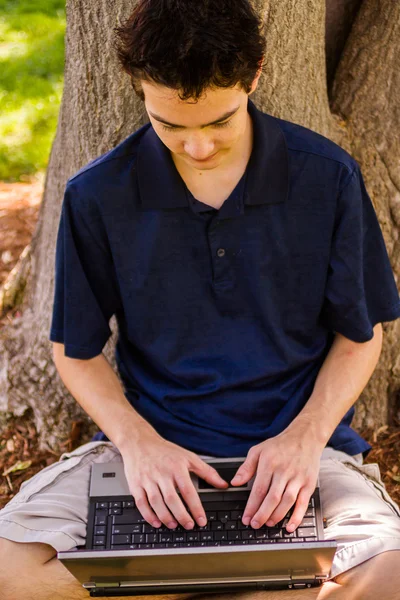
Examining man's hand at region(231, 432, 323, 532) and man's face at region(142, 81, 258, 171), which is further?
man's hand at region(231, 432, 323, 532)

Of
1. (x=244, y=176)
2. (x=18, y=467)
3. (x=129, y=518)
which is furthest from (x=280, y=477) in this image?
(x=18, y=467)

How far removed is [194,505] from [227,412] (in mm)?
381

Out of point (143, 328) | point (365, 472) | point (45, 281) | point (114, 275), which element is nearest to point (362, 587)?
point (365, 472)

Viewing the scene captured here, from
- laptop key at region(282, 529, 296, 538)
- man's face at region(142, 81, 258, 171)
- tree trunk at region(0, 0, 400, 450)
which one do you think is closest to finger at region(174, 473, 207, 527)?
laptop key at region(282, 529, 296, 538)

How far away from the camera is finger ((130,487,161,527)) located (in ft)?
7.44

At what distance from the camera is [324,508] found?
7.84 ft

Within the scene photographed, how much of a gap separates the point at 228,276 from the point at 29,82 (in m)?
4.60

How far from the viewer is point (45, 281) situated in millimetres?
3441

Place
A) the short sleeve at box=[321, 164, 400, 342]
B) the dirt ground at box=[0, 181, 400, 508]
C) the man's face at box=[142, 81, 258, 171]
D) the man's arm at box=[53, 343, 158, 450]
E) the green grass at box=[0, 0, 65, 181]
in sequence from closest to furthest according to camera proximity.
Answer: the man's face at box=[142, 81, 258, 171] < the short sleeve at box=[321, 164, 400, 342] < the man's arm at box=[53, 343, 158, 450] < the dirt ground at box=[0, 181, 400, 508] < the green grass at box=[0, 0, 65, 181]

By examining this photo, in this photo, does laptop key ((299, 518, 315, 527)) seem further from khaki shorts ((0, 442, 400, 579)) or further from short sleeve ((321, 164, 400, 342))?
short sleeve ((321, 164, 400, 342))

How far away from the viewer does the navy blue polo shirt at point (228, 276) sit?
7.80 ft

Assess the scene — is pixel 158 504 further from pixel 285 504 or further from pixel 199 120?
pixel 199 120

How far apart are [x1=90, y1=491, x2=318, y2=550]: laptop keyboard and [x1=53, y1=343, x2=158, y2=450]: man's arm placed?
0.82 ft

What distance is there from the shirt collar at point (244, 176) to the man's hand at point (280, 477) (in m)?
0.72
